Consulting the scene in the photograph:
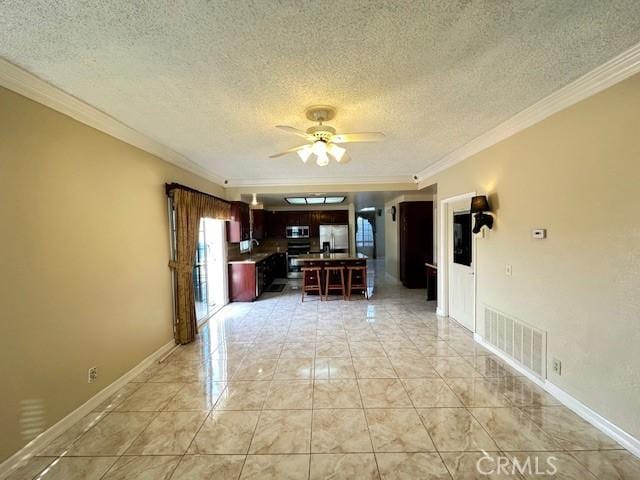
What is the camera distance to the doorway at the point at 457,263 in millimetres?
3818

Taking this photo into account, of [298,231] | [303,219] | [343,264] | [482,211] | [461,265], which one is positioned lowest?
[343,264]

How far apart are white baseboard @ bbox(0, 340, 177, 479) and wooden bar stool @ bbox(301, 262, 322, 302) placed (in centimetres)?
335

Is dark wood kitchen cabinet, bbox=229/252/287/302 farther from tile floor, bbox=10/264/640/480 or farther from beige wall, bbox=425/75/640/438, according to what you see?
beige wall, bbox=425/75/640/438

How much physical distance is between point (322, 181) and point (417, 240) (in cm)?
291

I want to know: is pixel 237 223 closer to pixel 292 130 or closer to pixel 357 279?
pixel 357 279

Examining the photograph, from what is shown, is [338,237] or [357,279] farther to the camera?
[338,237]

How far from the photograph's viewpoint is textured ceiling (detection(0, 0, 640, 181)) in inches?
52.5

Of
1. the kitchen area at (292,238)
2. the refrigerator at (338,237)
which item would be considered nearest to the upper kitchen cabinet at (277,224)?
the kitchen area at (292,238)

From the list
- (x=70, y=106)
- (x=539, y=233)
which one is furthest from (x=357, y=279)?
(x=70, y=106)

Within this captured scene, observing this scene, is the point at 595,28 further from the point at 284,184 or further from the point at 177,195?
the point at 284,184

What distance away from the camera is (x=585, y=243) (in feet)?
6.71

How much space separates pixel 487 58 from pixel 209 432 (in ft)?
10.4

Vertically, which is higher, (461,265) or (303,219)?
(303,219)

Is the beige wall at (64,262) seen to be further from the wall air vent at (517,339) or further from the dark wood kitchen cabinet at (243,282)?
the wall air vent at (517,339)
